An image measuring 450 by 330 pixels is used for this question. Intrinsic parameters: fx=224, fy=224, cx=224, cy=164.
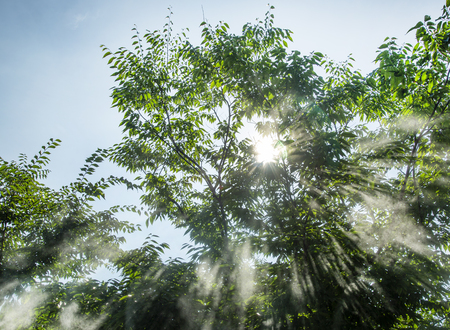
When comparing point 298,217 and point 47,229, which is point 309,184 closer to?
point 298,217

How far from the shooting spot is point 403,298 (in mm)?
3229

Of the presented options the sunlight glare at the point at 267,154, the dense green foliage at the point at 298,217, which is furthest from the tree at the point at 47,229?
the sunlight glare at the point at 267,154

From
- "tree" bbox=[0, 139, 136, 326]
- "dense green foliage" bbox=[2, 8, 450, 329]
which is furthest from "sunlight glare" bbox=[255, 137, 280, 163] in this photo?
"tree" bbox=[0, 139, 136, 326]

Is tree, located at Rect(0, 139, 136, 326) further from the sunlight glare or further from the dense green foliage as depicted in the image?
the sunlight glare

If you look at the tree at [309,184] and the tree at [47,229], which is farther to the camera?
the tree at [47,229]

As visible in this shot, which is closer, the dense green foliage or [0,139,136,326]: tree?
the dense green foliage

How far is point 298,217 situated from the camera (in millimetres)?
4223

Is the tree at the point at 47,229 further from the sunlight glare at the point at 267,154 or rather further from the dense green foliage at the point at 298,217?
the sunlight glare at the point at 267,154

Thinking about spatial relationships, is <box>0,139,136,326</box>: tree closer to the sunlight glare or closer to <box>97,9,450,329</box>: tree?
<box>97,9,450,329</box>: tree

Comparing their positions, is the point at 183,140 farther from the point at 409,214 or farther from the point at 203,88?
the point at 409,214

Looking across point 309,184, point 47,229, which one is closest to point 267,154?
point 309,184

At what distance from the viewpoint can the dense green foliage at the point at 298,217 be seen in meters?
3.09

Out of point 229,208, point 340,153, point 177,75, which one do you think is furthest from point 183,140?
point 340,153

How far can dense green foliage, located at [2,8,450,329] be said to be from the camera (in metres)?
3.09
